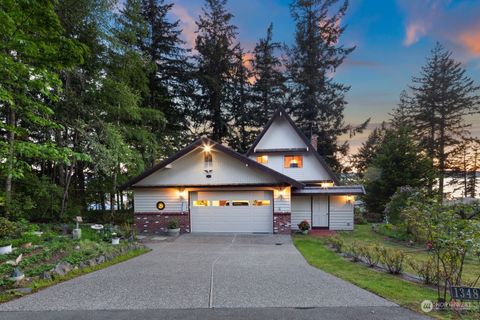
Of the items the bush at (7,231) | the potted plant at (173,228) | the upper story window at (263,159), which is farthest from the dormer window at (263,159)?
the bush at (7,231)

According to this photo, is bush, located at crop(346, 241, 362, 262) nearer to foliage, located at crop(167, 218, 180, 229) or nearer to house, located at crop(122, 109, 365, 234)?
house, located at crop(122, 109, 365, 234)

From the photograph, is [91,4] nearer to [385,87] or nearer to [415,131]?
[385,87]

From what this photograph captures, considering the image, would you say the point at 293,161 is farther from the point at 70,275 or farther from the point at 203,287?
the point at 70,275

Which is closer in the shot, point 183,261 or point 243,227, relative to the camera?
point 183,261

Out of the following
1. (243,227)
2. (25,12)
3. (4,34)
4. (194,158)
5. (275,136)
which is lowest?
(243,227)

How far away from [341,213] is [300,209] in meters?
2.38

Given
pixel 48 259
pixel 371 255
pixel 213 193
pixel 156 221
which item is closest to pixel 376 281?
pixel 371 255

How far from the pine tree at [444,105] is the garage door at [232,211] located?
22824mm

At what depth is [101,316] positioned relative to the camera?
3908 millimetres

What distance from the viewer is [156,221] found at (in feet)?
42.4

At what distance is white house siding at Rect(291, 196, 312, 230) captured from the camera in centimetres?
1446

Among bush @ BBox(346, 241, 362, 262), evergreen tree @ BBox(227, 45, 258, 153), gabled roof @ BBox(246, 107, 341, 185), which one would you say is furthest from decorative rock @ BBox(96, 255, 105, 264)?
evergreen tree @ BBox(227, 45, 258, 153)

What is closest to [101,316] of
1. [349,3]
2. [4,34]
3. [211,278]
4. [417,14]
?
[211,278]

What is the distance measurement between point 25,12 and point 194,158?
8353 mm
